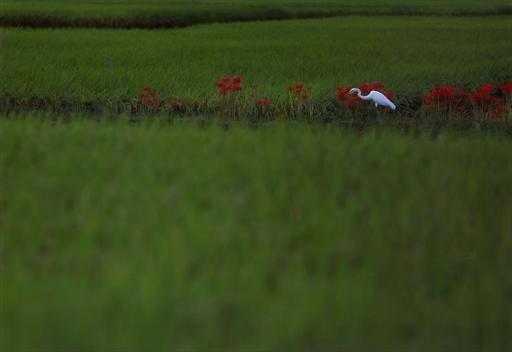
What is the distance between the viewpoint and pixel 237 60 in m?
8.69

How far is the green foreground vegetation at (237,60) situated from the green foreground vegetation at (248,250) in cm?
379

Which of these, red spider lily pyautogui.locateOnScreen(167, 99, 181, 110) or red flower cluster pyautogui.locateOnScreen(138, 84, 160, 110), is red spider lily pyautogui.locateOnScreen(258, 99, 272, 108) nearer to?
red spider lily pyautogui.locateOnScreen(167, 99, 181, 110)

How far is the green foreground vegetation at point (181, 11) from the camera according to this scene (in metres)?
11.9

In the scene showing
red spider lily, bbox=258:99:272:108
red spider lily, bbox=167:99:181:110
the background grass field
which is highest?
the background grass field

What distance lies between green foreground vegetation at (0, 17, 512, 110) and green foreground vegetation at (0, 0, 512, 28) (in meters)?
1.11

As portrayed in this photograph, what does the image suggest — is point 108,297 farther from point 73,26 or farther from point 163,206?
point 73,26

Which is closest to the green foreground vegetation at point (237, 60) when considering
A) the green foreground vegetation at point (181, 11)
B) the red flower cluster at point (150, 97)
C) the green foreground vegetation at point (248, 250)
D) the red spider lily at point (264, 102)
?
the red spider lily at point (264, 102)

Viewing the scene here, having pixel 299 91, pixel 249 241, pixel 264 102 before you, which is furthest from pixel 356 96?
pixel 249 241

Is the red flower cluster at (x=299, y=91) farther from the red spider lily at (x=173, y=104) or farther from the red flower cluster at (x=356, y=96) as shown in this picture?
the red spider lily at (x=173, y=104)

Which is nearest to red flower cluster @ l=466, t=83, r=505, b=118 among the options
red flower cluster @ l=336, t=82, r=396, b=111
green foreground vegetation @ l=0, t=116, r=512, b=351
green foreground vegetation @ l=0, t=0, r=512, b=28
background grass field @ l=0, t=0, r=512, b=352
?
red flower cluster @ l=336, t=82, r=396, b=111

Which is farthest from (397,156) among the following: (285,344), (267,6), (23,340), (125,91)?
(267,6)

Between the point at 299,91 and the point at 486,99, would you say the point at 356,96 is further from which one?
the point at 486,99

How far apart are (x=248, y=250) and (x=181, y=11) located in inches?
463

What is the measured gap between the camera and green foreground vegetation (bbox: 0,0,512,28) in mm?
11938
